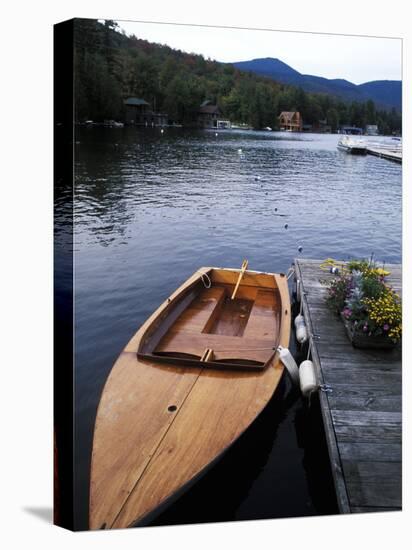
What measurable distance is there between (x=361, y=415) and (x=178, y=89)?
306 centimetres

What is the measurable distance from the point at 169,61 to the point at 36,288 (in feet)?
6.73

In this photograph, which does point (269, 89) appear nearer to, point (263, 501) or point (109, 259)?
point (109, 259)

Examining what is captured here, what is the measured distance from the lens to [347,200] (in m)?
5.22

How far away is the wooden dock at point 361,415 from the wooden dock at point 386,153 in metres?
0.99

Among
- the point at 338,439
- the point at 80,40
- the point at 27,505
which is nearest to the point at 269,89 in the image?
the point at 80,40

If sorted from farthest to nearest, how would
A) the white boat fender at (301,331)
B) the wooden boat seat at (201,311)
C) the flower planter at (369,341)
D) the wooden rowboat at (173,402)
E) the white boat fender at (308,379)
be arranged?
the white boat fender at (301,331), the wooden boat seat at (201,311), the flower planter at (369,341), the white boat fender at (308,379), the wooden rowboat at (173,402)

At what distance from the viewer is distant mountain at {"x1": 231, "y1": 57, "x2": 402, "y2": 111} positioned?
4633 millimetres

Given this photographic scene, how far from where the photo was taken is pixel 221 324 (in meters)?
6.32

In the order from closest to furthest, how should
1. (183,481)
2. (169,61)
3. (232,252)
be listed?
(183,481) → (169,61) → (232,252)

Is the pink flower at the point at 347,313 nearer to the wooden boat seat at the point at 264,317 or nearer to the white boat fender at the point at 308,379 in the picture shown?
the white boat fender at the point at 308,379

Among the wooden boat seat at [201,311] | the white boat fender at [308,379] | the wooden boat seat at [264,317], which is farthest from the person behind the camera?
the wooden boat seat at [264,317]

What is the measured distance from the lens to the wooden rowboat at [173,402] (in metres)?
3.60

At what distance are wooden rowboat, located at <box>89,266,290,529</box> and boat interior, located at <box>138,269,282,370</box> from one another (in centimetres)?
1

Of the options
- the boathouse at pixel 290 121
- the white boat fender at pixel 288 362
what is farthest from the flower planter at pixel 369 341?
the boathouse at pixel 290 121
